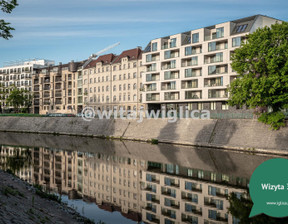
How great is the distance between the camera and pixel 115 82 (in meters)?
93.1

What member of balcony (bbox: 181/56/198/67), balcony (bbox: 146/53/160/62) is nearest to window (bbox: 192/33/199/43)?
balcony (bbox: 181/56/198/67)

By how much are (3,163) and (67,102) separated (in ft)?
264

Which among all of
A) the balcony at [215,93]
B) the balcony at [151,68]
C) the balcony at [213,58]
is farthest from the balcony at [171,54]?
the balcony at [215,93]

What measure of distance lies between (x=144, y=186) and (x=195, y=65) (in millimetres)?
44672

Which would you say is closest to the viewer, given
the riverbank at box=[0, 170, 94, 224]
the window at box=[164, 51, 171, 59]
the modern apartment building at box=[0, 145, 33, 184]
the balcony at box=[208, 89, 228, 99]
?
the riverbank at box=[0, 170, 94, 224]

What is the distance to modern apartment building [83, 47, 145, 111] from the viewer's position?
284 feet

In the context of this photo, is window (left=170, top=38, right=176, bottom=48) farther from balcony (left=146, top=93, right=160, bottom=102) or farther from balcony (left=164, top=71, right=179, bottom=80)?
balcony (left=146, top=93, right=160, bottom=102)

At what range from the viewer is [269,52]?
38312 mm

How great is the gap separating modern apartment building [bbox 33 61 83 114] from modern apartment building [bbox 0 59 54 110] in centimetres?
588

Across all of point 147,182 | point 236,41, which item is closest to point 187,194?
point 147,182

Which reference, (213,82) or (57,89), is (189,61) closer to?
(213,82)

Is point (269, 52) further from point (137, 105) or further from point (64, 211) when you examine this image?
point (137, 105)

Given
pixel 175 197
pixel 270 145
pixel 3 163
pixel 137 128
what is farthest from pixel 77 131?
pixel 175 197

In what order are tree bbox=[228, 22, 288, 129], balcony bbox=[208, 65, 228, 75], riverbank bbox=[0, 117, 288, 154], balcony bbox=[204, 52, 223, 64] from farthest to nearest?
balcony bbox=[208, 65, 228, 75] < balcony bbox=[204, 52, 223, 64] < riverbank bbox=[0, 117, 288, 154] < tree bbox=[228, 22, 288, 129]
